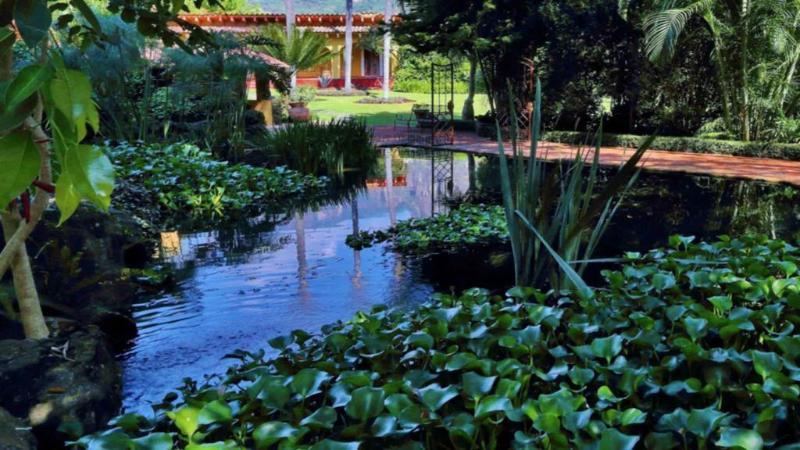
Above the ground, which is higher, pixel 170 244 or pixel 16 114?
pixel 16 114

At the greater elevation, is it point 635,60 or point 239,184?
point 635,60

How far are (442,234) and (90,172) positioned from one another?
209 inches

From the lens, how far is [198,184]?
306 inches

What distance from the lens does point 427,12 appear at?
1487 centimetres

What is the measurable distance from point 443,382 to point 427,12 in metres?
13.7

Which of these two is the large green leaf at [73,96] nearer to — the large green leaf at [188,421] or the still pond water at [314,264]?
the large green leaf at [188,421]

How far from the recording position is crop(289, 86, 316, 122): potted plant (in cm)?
1850

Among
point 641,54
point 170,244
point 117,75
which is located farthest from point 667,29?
point 170,244

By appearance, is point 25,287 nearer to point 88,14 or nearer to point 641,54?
point 88,14

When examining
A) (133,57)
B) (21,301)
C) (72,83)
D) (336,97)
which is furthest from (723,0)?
(336,97)

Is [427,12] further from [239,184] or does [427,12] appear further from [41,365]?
[41,365]

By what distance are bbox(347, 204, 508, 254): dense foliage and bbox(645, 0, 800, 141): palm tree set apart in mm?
6657

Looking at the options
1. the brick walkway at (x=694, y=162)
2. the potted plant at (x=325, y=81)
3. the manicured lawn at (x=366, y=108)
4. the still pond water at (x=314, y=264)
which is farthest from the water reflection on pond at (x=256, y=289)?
the potted plant at (x=325, y=81)

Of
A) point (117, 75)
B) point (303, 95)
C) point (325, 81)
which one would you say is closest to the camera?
point (117, 75)
